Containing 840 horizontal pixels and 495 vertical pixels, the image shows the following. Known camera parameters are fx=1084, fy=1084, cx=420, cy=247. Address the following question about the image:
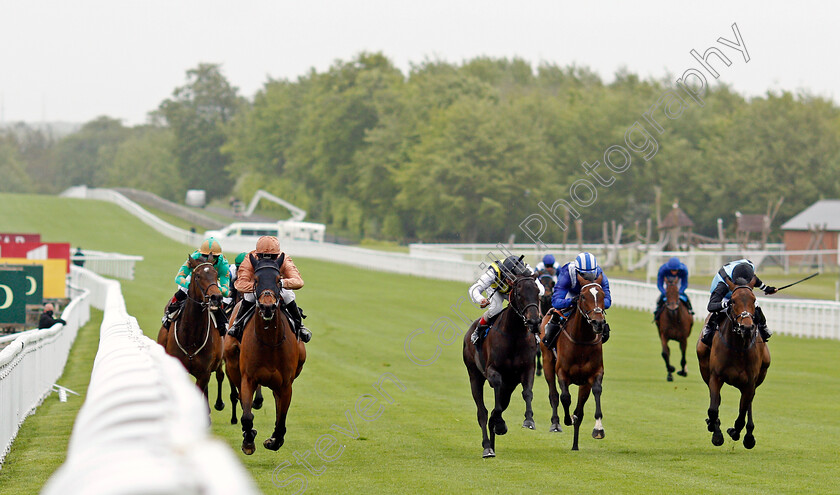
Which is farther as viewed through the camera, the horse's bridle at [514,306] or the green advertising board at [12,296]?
the green advertising board at [12,296]

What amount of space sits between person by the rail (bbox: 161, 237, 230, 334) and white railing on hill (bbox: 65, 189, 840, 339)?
343 centimetres

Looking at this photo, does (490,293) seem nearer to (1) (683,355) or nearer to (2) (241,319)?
(2) (241,319)

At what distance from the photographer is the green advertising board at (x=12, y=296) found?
19.6 m

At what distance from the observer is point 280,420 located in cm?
1021

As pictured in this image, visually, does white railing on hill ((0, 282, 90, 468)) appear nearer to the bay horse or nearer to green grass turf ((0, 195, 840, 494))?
green grass turf ((0, 195, 840, 494))

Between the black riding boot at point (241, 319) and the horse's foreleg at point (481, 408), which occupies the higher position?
the black riding boot at point (241, 319)

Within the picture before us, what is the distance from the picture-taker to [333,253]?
54094 millimetres

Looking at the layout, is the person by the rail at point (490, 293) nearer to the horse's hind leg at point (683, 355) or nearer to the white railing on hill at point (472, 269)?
the white railing on hill at point (472, 269)

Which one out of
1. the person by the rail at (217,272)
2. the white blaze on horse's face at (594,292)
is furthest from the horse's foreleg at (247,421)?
the white blaze on horse's face at (594,292)

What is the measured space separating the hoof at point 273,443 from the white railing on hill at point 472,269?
4247 mm

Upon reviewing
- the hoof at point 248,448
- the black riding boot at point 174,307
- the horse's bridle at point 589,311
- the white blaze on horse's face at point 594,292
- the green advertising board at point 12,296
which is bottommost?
the hoof at point 248,448

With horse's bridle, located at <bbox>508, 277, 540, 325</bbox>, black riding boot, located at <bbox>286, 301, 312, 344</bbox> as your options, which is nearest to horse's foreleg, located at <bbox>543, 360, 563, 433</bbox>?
horse's bridle, located at <bbox>508, 277, 540, 325</bbox>

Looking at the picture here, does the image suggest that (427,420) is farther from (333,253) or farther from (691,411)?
(333,253)

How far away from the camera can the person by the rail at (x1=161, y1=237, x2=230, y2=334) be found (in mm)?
11695
